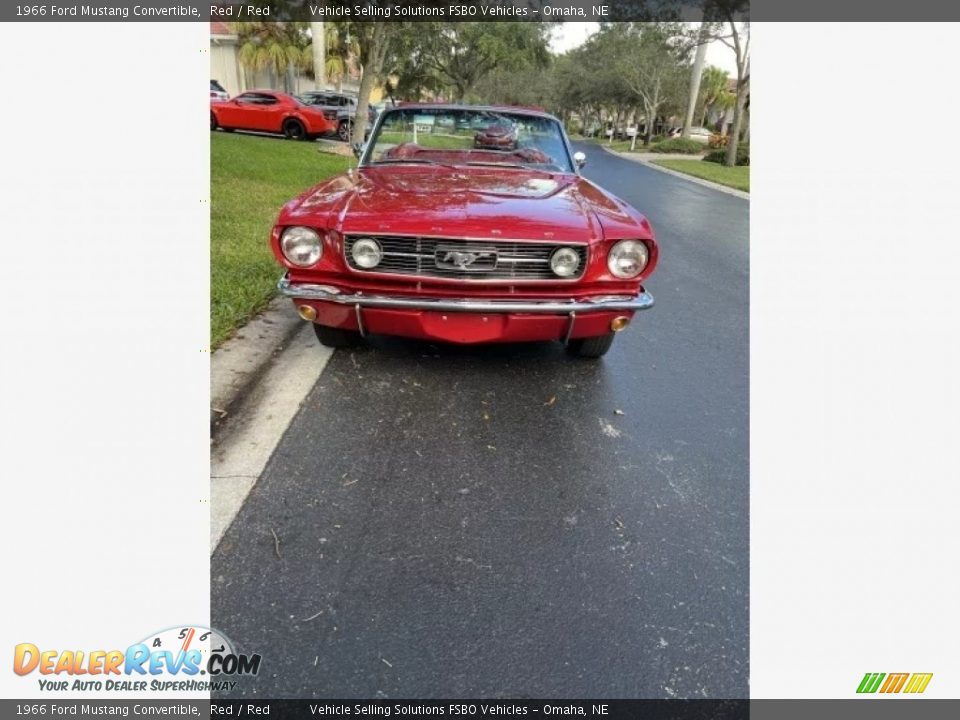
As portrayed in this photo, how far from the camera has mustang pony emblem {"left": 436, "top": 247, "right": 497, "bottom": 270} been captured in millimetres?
2654

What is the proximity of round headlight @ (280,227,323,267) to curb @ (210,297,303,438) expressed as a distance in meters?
0.71

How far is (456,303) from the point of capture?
2656 millimetres

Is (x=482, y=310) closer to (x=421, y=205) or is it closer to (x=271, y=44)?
Answer: (x=421, y=205)

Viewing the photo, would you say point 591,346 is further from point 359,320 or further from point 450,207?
point 359,320

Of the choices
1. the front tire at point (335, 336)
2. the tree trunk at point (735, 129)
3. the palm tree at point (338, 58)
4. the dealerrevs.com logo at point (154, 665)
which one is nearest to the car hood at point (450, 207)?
the front tire at point (335, 336)

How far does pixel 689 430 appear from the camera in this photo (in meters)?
2.81

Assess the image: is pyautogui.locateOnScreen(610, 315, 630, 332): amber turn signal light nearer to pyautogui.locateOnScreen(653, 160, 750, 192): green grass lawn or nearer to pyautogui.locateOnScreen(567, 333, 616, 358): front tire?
pyautogui.locateOnScreen(567, 333, 616, 358): front tire

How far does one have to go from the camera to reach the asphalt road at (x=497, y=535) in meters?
1.60

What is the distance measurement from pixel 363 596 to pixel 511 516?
619 millimetres

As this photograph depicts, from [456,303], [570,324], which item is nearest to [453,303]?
[456,303]

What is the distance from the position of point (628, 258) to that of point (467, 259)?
78cm

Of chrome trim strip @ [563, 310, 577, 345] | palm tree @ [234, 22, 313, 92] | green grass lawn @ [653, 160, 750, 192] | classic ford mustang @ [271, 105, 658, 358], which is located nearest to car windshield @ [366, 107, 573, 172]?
classic ford mustang @ [271, 105, 658, 358]

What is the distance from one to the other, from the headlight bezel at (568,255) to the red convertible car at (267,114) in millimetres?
15270
